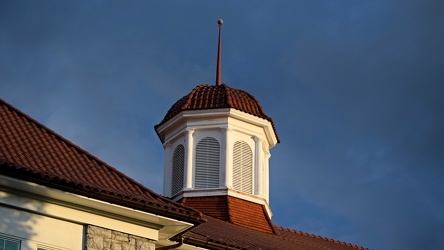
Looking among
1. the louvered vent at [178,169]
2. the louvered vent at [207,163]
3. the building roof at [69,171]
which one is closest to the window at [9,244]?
the building roof at [69,171]

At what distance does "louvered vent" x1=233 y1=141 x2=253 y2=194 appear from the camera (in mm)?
27016

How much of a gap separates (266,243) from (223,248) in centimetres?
382

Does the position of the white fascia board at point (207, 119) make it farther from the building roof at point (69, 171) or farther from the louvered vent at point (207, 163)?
the building roof at point (69, 171)

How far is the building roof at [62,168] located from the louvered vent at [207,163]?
391 inches

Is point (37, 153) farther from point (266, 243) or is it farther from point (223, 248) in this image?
point (266, 243)

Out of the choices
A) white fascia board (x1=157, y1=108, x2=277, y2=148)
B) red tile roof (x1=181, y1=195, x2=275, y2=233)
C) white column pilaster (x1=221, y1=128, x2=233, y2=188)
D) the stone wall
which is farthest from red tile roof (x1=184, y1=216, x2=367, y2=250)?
white fascia board (x1=157, y1=108, x2=277, y2=148)

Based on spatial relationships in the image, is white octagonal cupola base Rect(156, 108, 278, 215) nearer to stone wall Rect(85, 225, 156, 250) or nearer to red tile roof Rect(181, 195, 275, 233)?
red tile roof Rect(181, 195, 275, 233)

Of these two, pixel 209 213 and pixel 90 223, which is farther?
pixel 209 213

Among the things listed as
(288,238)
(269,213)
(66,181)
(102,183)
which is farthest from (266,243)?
(66,181)

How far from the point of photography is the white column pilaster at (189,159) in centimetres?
2677

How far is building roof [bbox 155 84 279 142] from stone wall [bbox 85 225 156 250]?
37.5 feet

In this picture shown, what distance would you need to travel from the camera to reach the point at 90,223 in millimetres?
15453

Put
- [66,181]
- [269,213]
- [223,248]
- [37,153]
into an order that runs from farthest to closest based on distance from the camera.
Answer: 1. [269,213]
2. [223,248]
3. [37,153]
4. [66,181]

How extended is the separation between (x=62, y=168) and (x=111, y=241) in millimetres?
1530
